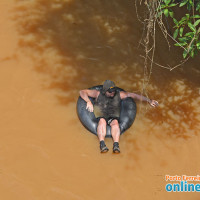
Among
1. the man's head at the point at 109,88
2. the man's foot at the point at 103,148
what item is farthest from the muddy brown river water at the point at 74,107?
the man's head at the point at 109,88

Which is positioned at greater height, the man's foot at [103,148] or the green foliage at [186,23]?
the green foliage at [186,23]

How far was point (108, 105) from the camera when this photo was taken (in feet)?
15.7

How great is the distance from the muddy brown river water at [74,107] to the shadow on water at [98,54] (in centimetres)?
2

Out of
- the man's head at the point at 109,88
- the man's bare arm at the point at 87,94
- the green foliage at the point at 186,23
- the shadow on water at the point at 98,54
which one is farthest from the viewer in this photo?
the shadow on water at the point at 98,54

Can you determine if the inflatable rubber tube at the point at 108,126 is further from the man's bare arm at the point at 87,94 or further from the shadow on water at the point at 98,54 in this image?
the shadow on water at the point at 98,54

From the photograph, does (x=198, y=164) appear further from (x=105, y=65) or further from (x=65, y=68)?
(x=65, y=68)

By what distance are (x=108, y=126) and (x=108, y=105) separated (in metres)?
0.34

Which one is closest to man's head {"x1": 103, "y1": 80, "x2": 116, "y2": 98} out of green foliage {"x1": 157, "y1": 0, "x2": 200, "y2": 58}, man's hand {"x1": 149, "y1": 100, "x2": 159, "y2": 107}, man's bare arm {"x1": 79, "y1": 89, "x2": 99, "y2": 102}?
man's bare arm {"x1": 79, "y1": 89, "x2": 99, "y2": 102}

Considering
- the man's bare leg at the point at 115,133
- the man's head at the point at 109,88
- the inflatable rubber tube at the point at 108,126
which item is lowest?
the man's bare leg at the point at 115,133

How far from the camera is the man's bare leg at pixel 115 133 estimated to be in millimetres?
4530

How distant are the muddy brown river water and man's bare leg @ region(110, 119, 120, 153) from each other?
0.47ft

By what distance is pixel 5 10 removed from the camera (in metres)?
6.32

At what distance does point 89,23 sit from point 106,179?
3.43m

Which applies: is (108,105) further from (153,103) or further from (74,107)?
(153,103)
